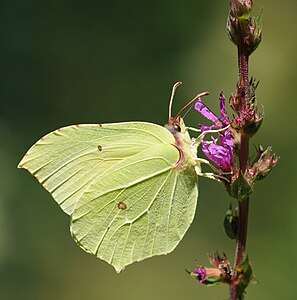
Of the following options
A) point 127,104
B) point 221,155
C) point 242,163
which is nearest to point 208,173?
point 221,155

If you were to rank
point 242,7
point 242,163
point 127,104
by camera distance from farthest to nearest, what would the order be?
1. point 127,104
2. point 242,163
3. point 242,7

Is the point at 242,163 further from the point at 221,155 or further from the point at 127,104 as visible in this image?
the point at 127,104

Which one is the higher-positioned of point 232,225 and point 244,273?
point 232,225

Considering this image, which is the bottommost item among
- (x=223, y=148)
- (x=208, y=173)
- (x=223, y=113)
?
(x=208, y=173)

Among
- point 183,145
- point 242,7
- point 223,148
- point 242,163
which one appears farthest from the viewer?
point 183,145

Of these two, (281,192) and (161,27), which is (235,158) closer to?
(281,192)

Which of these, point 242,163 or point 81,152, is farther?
point 81,152

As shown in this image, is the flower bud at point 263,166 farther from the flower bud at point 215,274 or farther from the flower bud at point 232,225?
the flower bud at point 215,274

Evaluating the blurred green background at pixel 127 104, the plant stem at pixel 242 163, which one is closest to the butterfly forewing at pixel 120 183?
the plant stem at pixel 242 163
